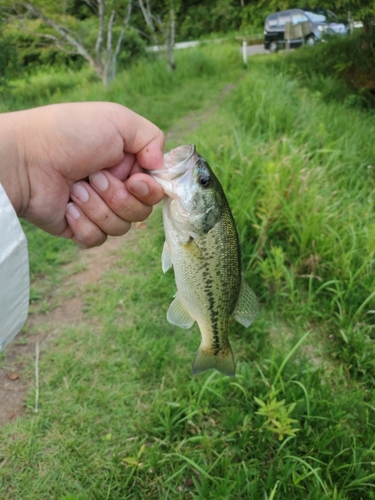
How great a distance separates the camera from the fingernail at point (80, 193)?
1888 millimetres

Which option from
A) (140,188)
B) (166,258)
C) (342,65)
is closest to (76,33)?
(342,65)

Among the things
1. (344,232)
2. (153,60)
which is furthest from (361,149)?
(153,60)

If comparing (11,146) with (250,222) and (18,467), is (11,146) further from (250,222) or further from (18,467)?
(250,222)

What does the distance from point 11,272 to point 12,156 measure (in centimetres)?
53

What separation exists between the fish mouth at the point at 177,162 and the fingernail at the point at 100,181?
22 cm

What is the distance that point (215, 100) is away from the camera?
9992mm

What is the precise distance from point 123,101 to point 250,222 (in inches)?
250

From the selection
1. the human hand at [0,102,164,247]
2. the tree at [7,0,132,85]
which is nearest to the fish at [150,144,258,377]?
the human hand at [0,102,164,247]

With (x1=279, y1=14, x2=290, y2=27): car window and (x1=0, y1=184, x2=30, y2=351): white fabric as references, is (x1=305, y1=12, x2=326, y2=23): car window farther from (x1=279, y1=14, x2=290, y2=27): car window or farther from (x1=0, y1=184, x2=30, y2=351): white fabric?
(x1=0, y1=184, x2=30, y2=351): white fabric

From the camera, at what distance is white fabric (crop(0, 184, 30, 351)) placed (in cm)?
145

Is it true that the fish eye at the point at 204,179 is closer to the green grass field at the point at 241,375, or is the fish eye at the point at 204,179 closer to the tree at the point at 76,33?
the green grass field at the point at 241,375

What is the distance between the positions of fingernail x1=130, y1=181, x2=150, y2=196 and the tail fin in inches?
30.0

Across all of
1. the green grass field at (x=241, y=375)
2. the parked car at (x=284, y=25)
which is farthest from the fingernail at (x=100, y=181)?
the parked car at (x=284, y=25)

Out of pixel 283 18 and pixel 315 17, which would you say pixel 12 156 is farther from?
pixel 283 18
